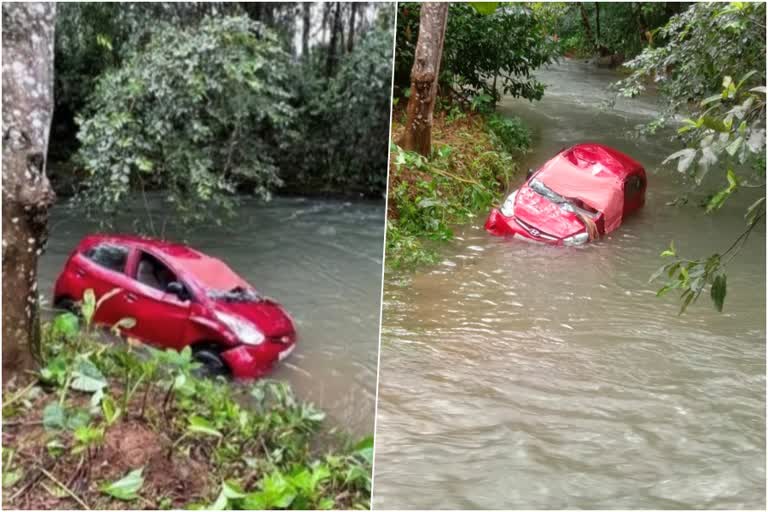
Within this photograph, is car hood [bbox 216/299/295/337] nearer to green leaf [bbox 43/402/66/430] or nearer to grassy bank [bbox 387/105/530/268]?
green leaf [bbox 43/402/66/430]

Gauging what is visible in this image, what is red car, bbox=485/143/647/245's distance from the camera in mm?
3984

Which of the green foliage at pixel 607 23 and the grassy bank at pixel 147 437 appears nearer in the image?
the grassy bank at pixel 147 437

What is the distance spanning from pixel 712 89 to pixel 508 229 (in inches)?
48.3

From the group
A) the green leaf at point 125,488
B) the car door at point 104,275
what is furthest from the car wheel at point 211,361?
the green leaf at point 125,488

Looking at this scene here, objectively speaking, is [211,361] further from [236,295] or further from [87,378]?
[87,378]

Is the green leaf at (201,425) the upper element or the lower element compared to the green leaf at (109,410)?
lower

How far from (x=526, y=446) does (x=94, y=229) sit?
1.54 m

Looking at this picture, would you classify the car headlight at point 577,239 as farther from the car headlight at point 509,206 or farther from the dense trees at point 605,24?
the dense trees at point 605,24

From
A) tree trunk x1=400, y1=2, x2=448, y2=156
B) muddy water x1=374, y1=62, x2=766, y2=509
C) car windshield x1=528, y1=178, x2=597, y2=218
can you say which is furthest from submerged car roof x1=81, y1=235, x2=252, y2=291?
car windshield x1=528, y1=178, x2=597, y2=218

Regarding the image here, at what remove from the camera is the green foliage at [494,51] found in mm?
3238

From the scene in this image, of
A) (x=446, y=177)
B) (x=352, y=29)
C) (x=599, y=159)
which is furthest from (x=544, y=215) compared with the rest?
(x=352, y=29)

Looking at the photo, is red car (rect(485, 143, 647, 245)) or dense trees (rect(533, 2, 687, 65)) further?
red car (rect(485, 143, 647, 245))

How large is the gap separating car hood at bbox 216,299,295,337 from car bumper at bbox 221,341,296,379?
0.12 ft

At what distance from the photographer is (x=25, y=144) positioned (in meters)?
1.73
